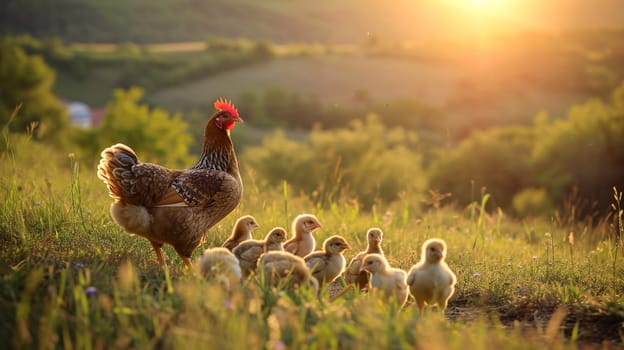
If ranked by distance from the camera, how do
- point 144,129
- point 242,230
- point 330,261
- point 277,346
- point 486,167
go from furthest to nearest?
point 486,167, point 144,129, point 242,230, point 330,261, point 277,346

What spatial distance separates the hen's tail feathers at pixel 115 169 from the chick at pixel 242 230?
138 centimetres

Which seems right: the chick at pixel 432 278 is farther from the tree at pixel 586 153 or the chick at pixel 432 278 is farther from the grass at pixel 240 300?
the tree at pixel 586 153

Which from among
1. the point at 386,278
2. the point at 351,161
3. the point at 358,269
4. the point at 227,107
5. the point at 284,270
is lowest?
the point at 351,161

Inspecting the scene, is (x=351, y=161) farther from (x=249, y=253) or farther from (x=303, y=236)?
(x=249, y=253)

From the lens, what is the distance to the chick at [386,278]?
5.71m

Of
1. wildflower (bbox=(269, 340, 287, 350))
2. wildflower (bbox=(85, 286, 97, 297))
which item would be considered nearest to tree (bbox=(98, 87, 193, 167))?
wildflower (bbox=(85, 286, 97, 297))

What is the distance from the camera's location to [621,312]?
17.7 ft

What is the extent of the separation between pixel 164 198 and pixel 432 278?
306 cm

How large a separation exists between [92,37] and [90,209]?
3865 inches

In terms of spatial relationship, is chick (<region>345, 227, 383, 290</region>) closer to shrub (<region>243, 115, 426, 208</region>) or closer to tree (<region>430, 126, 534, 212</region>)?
shrub (<region>243, 115, 426, 208</region>)

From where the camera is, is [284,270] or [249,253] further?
[249,253]

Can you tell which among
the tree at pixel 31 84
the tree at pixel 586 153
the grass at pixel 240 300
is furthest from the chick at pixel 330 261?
the tree at pixel 31 84

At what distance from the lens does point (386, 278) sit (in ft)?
18.9

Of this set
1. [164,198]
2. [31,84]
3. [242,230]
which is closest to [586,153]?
Result: [242,230]
